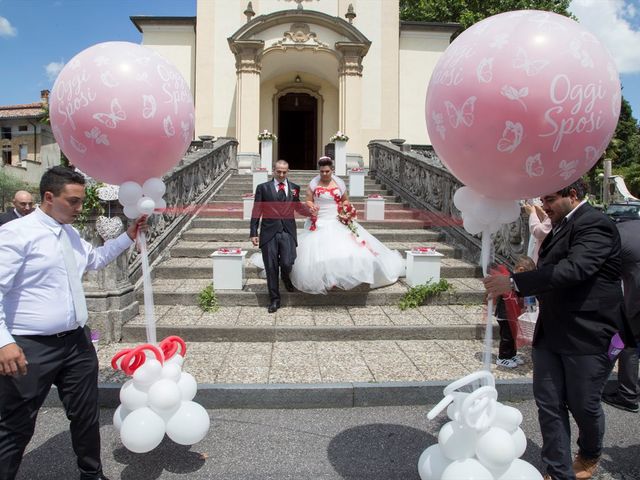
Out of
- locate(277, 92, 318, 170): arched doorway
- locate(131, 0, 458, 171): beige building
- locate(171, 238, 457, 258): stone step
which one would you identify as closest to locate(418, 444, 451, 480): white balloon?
locate(171, 238, 457, 258): stone step

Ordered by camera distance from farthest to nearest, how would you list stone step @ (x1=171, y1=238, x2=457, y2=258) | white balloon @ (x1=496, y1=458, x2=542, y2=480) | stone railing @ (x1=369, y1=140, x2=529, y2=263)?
stone step @ (x1=171, y1=238, x2=457, y2=258) → stone railing @ (x1=369, y1=140, x2=529, y2=263) → white balloon @ (x1=496, y1=458, x2=542, y2=480)

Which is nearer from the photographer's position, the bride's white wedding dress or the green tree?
the bride's white wedding dress

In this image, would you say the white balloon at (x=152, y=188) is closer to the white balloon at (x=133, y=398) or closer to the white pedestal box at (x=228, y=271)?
the white balloon at (x=133, y=398)

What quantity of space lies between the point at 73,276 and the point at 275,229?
12.1 ft

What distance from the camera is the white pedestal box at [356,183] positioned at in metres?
12.1

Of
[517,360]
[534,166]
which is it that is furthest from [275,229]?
[534,166]

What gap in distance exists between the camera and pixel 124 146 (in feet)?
9.78

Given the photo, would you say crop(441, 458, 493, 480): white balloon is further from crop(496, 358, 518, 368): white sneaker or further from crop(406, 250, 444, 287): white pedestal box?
crop(406, 250, 444, 287): white pedestal box

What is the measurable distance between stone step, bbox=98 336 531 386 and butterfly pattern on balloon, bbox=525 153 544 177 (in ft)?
8.56

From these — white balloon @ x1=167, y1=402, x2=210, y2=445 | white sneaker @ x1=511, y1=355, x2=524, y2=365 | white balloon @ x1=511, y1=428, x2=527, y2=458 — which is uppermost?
white balloon @ x1=511, y1=428, x2=527, y2=458

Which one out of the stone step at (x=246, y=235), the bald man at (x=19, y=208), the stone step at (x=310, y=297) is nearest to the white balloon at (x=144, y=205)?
the stone step at (x=310, y=297)

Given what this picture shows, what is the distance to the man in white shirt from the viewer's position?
2480mm

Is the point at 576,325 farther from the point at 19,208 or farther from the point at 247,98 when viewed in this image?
the point at 247,98

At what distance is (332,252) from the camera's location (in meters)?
6.34
